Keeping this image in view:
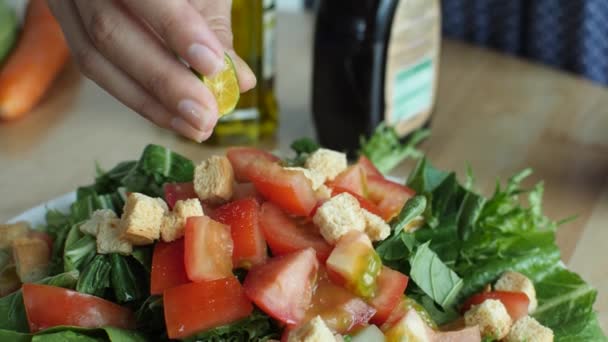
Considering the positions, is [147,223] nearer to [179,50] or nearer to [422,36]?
[179,50]

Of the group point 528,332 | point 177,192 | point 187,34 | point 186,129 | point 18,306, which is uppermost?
point 187,34

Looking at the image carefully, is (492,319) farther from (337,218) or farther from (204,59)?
(204,59)

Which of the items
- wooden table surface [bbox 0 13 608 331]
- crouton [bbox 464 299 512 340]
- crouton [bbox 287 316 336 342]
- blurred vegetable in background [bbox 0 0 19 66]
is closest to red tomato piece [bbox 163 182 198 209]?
crouton [bbox 287 316 336 342]

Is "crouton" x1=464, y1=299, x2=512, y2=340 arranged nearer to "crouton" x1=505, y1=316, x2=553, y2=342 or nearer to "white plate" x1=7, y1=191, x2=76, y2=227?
"crouton" x1=505, y1=316, x2=553, y2=342

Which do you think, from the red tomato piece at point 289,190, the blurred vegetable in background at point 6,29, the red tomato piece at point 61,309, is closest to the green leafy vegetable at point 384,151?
the red tomato piece at point 289,190

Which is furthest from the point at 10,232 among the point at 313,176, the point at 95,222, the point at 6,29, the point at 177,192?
the point at 6,29

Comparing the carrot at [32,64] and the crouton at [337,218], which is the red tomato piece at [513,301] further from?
the carrot at [32,64]
